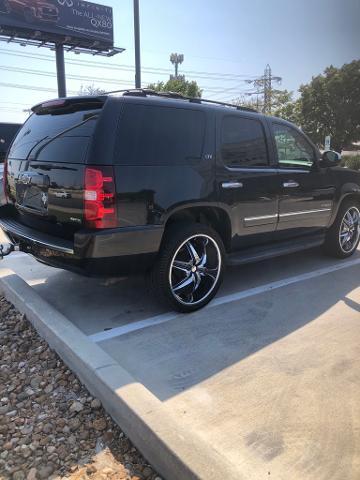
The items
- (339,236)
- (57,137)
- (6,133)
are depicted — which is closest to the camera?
(57,137)

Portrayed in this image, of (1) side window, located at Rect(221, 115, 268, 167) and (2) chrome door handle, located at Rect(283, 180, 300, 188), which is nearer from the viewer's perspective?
(1) side window, located at Rect(221, 115, 268, 167)

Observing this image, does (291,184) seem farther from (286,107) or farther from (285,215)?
(286,107)

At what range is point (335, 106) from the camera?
30.4m

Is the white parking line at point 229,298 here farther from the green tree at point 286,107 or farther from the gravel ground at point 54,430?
the green tree at point 286,107

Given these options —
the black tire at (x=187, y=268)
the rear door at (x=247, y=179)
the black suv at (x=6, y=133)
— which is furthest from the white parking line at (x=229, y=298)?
the black suv at (x=6, y=133)

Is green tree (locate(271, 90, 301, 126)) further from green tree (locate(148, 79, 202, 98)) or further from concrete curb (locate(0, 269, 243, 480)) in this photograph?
concrete curb (locate(0, 269, 243, 480))

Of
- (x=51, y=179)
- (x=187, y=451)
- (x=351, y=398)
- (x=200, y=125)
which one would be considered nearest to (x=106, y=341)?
(x=51, y=179)

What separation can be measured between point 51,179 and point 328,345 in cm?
261

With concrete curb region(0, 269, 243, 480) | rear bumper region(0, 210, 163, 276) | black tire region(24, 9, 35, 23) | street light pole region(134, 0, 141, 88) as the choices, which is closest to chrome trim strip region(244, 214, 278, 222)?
rear bumper region(0, 210, 163, 276)

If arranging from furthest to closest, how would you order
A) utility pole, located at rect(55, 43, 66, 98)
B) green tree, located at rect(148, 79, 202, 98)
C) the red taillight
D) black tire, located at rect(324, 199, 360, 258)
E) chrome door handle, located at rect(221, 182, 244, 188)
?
utility pole, located at rect(55, 43, 66, 98)
green tree, located at rect(148, 79, 202, 98)
black tire, located at rect(324, 199, 360, 258)
chrome door handle, located at rect(221, 182, 244, 188)
the red taillight

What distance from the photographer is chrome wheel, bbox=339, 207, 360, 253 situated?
6004 millimetres

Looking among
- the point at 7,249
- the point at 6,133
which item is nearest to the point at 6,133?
the point at 6,133

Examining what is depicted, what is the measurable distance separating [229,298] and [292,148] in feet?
6.58

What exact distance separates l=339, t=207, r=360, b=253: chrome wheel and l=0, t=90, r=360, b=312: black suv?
1140 millimetres
